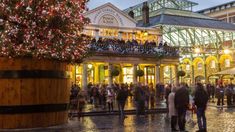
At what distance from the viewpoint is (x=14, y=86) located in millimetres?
15812

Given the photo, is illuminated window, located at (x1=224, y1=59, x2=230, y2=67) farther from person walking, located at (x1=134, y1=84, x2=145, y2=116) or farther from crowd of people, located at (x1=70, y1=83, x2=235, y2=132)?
person walking, located at (x1=134, y1=84, x2=145, y2=116)

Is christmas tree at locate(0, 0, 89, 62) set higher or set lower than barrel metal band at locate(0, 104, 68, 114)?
higher

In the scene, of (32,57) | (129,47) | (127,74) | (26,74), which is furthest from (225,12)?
(26,74)

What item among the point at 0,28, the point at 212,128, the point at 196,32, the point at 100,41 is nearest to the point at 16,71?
the point at 0,28

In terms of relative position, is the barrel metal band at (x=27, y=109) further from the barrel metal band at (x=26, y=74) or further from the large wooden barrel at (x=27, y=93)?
the barrel metal band at (x=26, y=74)

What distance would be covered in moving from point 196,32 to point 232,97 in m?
16.5

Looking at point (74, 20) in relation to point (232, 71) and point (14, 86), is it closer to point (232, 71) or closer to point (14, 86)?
point (14, 86)

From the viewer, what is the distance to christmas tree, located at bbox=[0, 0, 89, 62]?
51.9 feet

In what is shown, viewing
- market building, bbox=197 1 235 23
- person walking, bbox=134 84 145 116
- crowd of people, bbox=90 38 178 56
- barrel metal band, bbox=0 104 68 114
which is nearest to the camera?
barrel metal band, bbox=0 104 68 114

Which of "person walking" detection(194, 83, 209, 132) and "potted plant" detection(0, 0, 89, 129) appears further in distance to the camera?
"potted plant" detection(0, 0, 89, 129)

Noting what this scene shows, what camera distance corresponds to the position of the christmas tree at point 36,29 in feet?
51.9

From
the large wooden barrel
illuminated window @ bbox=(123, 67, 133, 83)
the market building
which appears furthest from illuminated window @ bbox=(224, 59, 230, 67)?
the large wooden barrel

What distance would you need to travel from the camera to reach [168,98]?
16.3 metres

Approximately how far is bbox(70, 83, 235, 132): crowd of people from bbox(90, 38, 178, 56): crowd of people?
3.87m
